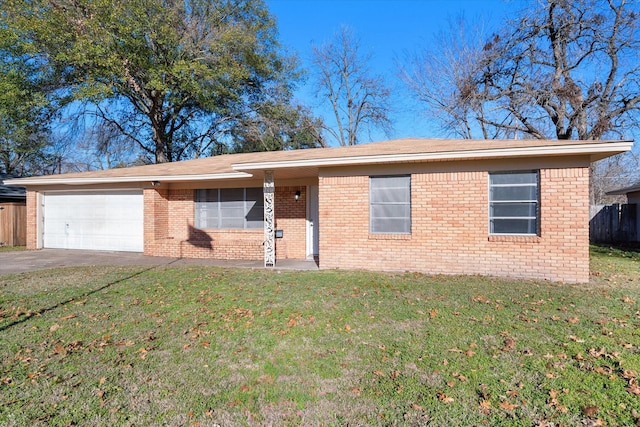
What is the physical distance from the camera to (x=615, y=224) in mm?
17797

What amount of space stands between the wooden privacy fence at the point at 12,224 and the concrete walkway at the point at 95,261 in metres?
3.61

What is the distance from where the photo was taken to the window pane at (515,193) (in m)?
7.98

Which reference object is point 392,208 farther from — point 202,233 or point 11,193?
point 11,193

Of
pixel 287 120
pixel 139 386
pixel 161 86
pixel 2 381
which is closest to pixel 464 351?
pixel 139 386

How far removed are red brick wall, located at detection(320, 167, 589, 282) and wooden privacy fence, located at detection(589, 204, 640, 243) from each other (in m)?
12.9

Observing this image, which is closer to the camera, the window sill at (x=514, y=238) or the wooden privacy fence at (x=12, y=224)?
the window sill at (x=514, y=238)

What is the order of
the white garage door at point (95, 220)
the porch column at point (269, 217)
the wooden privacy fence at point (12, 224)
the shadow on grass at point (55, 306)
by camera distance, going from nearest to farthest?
the shadow on grass at point (55, 306), the porch column at point (269, 217), the white garage door at point (95, 220), the wooden privacy fence at point (12, 224)

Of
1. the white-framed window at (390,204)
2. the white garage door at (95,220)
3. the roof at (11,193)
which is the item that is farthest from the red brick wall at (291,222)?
the roof at (11,193)

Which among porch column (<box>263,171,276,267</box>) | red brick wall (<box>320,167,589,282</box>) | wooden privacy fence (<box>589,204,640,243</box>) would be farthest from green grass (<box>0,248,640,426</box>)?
wooden privacy fence (<box>589,204,640,243</box>)

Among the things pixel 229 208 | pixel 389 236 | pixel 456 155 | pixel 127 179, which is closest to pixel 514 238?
pixel 456 155

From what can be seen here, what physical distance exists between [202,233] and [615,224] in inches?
716

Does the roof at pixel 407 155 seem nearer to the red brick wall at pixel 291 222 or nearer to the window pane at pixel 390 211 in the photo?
the red brick wall at pixel 291 222

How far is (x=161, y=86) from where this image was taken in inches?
744

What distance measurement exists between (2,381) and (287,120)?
2208 centimetres
